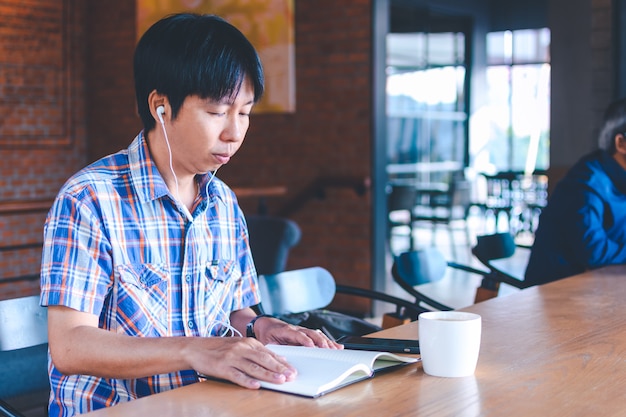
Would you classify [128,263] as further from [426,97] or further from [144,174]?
[426,97]

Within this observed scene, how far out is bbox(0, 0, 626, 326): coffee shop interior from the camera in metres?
5.43

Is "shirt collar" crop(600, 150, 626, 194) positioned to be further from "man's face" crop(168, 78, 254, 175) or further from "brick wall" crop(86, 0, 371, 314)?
"brick wall" crop(86, 0, 371, 314)

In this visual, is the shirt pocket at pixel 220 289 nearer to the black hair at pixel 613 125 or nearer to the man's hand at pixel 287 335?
the man's hand at pixel 287 335

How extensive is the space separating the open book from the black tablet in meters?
0.04

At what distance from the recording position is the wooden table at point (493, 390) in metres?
1.22

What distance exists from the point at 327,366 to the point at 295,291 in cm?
108

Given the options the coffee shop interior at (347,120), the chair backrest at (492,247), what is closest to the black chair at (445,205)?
the coffee shop interior at (347,120)

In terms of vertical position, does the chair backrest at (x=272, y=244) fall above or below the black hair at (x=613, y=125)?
below

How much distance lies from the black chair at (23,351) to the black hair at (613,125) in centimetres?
219

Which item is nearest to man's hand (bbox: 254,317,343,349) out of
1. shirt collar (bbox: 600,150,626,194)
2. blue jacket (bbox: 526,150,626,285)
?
blue jacket (bbox: 526,150,626,285)

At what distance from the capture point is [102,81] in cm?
734

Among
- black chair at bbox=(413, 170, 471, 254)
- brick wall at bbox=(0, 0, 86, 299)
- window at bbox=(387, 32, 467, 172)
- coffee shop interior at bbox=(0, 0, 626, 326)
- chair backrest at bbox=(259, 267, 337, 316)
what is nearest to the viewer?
chair backrest at bbox=(259, 267, 337, 316)

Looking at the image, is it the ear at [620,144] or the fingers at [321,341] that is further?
the ear at [620,144]

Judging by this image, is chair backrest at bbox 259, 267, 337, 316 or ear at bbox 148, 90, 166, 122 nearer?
ear at bbox 148, 90, 166, 122
